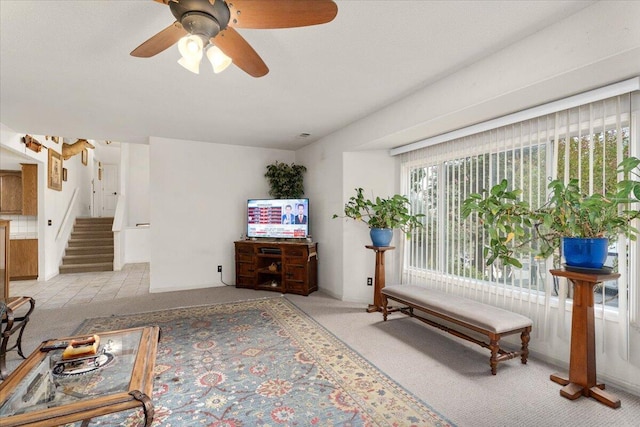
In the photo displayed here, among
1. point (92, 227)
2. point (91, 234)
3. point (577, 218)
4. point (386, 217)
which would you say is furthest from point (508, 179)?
point (92, 227)

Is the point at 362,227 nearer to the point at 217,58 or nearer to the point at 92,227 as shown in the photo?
the point at 217,58

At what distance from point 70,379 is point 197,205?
370 centimetres

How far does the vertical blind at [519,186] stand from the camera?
2.25 metres

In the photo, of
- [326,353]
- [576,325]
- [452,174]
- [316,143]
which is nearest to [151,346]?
[326,353]

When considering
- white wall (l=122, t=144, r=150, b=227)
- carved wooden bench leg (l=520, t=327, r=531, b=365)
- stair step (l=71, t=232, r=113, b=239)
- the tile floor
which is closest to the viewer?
carved wooden bench leg (l=520, t=327, r=531, b=365)

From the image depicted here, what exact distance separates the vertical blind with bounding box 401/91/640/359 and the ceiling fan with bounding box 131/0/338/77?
2.16 metres

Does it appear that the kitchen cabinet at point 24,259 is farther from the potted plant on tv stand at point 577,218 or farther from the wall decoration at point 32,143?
the potted plant on tv stand at point 577,218

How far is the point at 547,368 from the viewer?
2484 millimetres

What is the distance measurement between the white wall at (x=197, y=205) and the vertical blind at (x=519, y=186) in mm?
2794

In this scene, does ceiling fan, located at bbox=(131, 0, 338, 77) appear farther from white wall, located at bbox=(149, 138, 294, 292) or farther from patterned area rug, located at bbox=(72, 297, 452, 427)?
white wall, located at bbox=(149, 138, 294, 292)

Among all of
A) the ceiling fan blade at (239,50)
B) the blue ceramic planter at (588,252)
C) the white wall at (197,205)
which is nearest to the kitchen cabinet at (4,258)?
the white wall at (197,205)

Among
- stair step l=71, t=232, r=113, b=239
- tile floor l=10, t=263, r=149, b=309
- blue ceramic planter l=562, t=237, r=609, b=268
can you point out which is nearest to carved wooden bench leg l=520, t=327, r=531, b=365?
blue ceramic planter l=562, t=237, r=609, b=268

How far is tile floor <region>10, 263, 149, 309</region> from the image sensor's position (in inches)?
179

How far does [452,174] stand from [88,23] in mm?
3323
